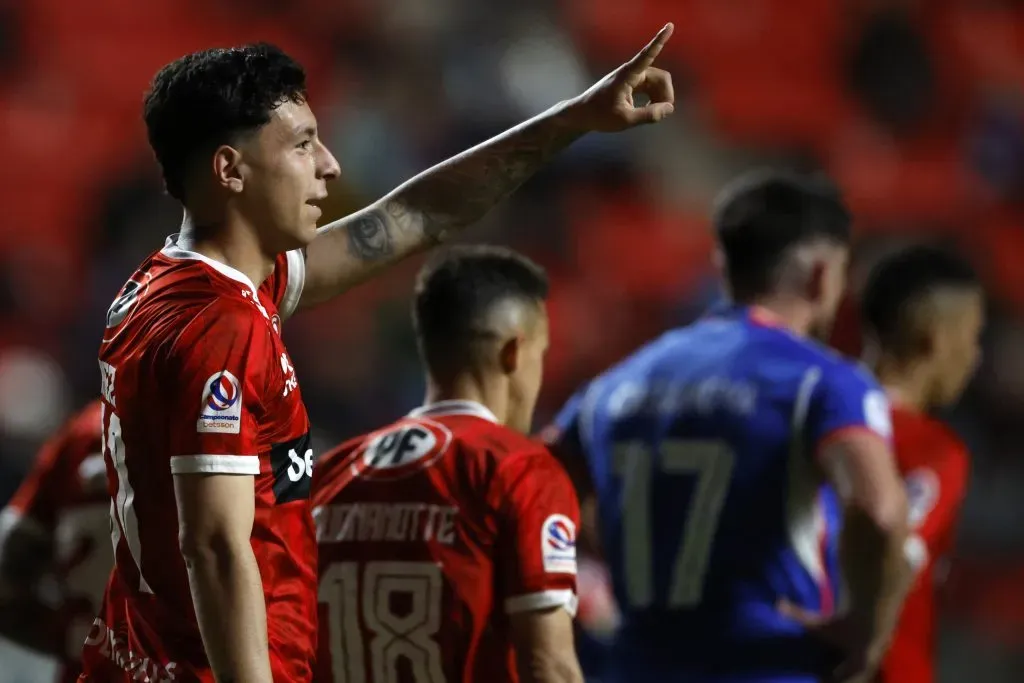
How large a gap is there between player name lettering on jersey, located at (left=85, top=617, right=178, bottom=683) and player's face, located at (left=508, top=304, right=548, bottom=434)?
1.14 m

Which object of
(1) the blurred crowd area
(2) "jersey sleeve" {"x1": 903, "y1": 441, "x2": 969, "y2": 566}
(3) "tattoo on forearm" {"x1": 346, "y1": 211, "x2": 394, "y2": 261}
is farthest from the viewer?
(1) the blurred crowd area

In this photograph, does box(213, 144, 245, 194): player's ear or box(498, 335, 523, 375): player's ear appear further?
box(498, 335, 523, 375): player's ear

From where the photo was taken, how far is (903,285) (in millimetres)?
5035

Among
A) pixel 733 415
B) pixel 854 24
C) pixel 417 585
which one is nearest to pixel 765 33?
pixel 854 24

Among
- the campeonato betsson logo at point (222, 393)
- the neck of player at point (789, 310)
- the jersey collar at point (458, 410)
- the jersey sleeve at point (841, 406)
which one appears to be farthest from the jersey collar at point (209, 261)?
the neck of player at point (789, 310)

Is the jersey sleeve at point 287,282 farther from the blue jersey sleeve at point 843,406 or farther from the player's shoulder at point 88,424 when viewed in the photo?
the blue jersey sleeve at point 843,406

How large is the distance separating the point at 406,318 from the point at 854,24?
13.9 ft

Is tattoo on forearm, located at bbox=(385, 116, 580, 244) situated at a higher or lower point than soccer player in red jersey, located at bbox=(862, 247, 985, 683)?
higher

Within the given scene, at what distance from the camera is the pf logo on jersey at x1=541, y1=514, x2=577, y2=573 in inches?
119

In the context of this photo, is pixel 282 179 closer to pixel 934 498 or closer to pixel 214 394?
pixel 214 394

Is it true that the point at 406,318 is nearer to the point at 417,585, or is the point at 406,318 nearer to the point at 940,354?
the point at 940,354

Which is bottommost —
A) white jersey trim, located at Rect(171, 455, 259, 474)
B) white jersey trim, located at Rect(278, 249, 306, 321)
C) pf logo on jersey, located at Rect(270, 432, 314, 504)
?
pf logo on jersey, located at Rect(270, 432, 314, 504)

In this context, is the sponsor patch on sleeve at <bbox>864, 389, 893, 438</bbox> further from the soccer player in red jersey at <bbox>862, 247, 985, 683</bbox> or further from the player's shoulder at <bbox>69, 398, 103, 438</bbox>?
the player's shoulder at <bbox>69, 398, 103, 438</bbox>

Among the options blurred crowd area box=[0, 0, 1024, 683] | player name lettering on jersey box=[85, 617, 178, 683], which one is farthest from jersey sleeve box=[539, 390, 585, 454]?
blurred crowd area box=[0, 0, 1024, 683]
